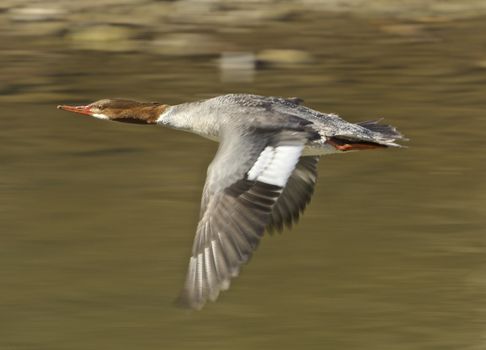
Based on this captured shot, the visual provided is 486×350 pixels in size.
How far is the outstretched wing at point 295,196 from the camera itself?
6.36 meters

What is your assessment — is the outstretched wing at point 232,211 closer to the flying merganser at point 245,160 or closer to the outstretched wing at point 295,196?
the flying merganser at point 245,160

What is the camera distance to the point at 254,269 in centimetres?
648

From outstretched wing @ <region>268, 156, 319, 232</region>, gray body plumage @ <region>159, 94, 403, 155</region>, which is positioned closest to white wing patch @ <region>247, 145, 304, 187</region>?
gray body plumage @ <region>159, 94, 403, 155</region>

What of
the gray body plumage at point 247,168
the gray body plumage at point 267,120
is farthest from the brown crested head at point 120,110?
the gray body plumage at point 267,120

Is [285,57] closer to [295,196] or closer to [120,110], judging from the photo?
[120,110]

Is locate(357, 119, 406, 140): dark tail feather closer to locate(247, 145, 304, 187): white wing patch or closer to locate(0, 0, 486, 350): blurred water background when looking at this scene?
locate(0, 0, 486, 350): blurred water background

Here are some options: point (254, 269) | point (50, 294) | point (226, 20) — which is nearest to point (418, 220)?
point (254, 269)

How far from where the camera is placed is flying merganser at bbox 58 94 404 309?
5.26 m

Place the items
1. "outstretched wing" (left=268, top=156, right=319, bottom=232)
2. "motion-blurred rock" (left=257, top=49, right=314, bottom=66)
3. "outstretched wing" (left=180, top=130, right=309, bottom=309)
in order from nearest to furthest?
"outstretched wing" (left=180, top=130, right=309, bottom=309) < "outstretched wing" (left=268, top=156, right=319, bottom=232) < "motion-blurred rock" (left=257, top=49, right=314, bottom=66)

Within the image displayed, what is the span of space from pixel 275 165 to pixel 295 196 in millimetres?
851

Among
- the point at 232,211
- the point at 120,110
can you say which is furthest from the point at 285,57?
the point at 232,211

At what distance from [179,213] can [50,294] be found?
130 cm

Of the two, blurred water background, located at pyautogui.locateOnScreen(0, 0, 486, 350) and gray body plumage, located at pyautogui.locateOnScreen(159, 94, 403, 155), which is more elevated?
gray body plumage, located at pyautogui.locateOnScreen(159, 94, 403, 155)

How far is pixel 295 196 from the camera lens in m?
6.42
